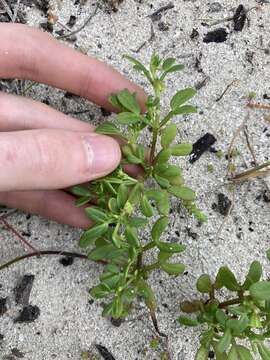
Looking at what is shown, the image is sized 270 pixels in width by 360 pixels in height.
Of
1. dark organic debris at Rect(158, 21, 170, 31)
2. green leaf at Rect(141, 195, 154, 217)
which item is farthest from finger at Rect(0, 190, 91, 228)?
dark organic debris at Rect(158, 21, 170, 31)

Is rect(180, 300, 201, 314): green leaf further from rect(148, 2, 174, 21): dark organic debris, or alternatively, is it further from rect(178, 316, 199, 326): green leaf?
rect(148, 2, 174, 21): dark organic debris

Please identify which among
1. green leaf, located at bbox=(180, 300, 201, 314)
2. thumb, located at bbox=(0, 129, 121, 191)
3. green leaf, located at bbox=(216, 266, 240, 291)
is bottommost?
green leaf, located at bbox=(180, 300, 201, 314)

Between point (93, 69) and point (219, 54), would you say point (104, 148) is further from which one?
point (219, 54)

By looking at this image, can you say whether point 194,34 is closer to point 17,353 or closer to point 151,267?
point 151,267

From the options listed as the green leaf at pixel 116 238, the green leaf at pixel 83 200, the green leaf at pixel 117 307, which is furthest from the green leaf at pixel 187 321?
the green leaf at pixel 83 200

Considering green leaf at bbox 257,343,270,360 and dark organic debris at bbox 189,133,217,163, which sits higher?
dark organic debris at bbox 189,133,217,163

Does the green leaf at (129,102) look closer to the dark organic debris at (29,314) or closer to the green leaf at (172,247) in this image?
the green leaf at (172,247)

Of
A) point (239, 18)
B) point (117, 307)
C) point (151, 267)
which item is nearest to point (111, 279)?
point (117, 307)

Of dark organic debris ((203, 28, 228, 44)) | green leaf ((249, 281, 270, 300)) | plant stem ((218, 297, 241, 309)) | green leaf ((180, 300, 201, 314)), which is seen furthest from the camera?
dark organic debris ((203, 28, 228, 44))
